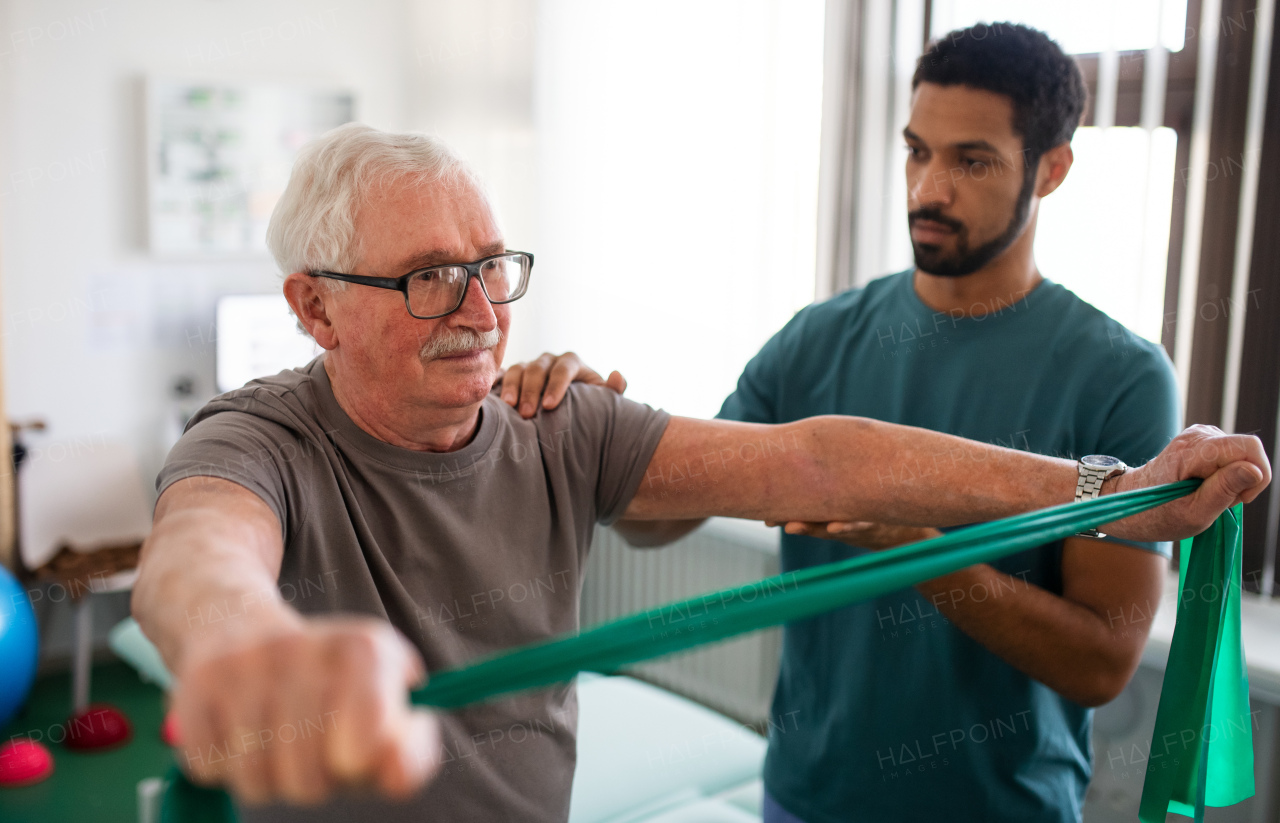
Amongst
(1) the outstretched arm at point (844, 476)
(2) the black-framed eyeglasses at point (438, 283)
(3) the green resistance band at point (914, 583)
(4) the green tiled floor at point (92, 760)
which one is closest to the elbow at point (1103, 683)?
(3) the green resistance band at point (914, 583)

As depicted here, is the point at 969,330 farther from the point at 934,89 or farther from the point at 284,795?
the point at 284,795

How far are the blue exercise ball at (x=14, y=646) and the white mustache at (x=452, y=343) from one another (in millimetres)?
2568

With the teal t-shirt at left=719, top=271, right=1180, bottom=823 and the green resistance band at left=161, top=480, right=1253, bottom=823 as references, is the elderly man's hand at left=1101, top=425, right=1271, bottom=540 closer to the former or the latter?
the green resistance band at left=161, top=480, right=1253, bottom=823

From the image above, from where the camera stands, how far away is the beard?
157 cm

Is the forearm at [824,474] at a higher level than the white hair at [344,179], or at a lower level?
lower

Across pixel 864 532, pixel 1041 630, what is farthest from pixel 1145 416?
pixel 864 532

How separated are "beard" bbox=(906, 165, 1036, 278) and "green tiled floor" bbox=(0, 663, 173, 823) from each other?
9.17 ft

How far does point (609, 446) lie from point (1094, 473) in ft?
2.08

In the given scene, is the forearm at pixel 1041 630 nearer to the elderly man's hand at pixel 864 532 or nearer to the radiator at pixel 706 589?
the elderly man's hand at pixel 864 532

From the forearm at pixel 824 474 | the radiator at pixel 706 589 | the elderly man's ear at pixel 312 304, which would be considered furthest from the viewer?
the radiator at pixel 706 589

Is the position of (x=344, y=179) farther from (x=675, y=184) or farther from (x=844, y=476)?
(x=675, y=184)

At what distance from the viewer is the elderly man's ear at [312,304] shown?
4.05ft

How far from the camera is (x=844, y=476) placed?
1.39 metres

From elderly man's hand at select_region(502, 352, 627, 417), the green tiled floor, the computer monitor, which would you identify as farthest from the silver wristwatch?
the computer monitor
